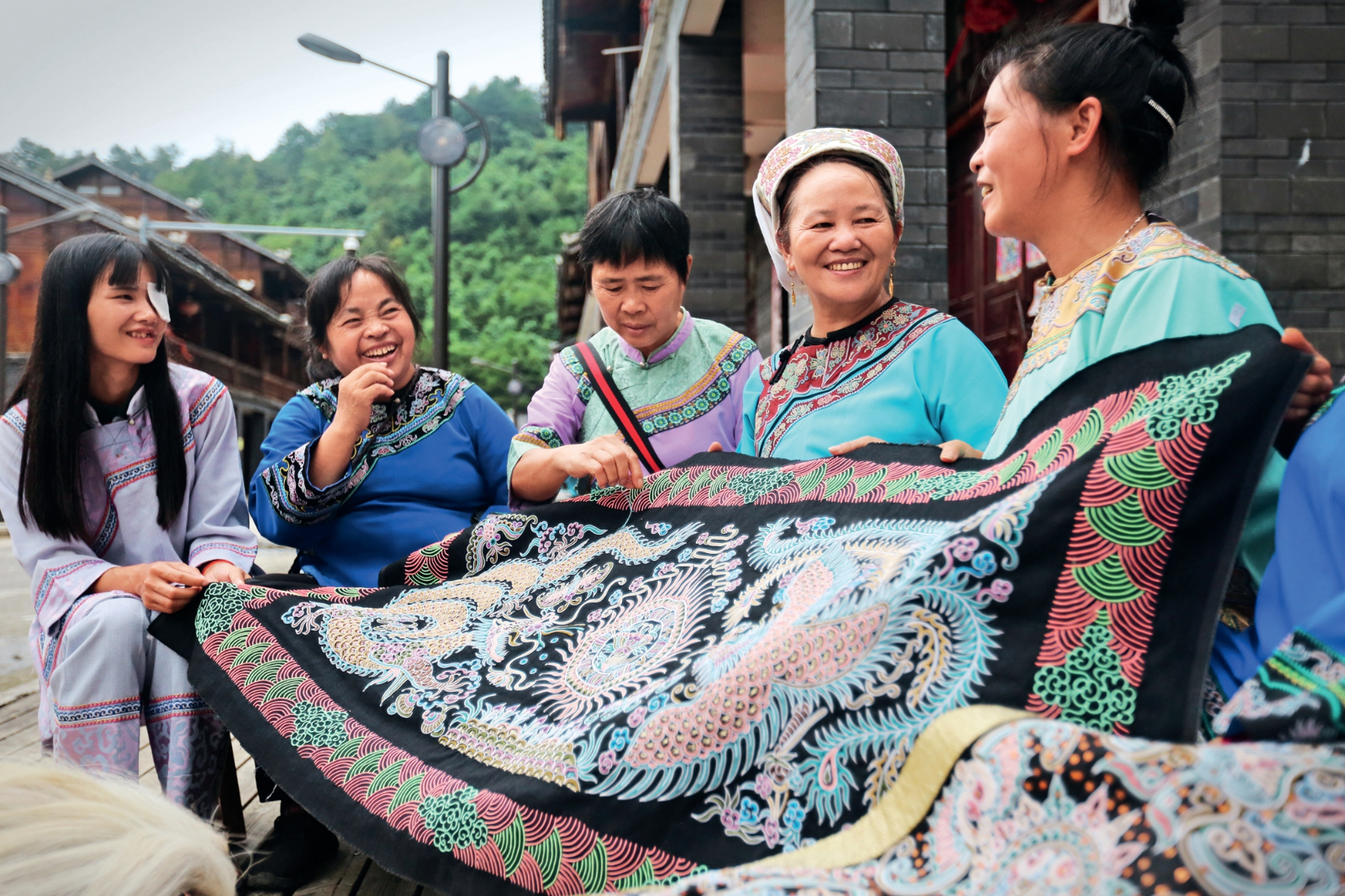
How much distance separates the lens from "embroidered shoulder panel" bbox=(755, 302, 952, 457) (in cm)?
227

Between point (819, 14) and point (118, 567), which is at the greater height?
point (819, 14)

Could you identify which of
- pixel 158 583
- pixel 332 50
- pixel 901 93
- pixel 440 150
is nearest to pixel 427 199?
pixel 332 50

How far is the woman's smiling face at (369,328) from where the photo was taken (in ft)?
9.45

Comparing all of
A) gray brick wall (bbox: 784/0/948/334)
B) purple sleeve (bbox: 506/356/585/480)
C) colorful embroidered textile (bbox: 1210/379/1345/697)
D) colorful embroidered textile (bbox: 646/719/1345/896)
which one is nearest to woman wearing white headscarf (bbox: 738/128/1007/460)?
purple sleeve (bbox: 506/356/585/480)

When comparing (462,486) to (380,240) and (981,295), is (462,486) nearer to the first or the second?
(981,295)

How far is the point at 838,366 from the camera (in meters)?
2.34

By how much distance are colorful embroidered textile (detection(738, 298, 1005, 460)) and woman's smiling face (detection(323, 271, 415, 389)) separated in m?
1.22

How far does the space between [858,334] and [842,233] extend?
0.85ft

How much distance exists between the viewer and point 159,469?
8.57 ft

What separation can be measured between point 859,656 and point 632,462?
989 mm

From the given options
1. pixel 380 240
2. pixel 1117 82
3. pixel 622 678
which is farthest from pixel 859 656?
pixel 380 240

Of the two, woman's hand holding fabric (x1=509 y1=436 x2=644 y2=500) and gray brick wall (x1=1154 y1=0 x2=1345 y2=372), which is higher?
gray brick wall (x1=1154 y1=0 x2=1345 y2=372)

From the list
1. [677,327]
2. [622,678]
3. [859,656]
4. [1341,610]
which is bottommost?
[622,678]

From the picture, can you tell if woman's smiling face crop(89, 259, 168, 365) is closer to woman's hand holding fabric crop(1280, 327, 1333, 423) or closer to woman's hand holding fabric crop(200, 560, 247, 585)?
woman's hand holding fabric crop(200, 560, 247, 585)
